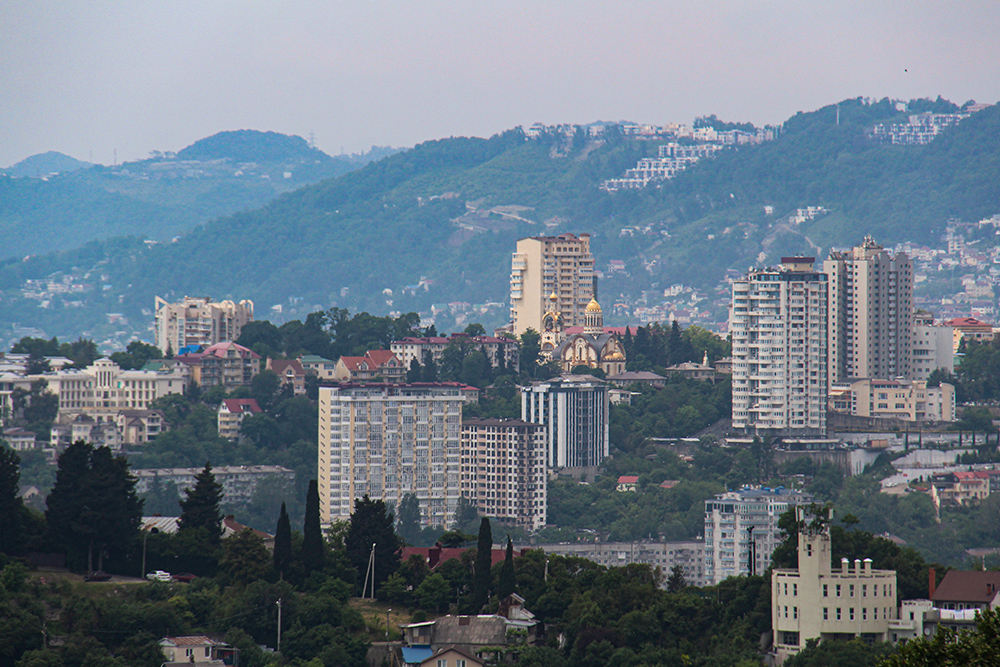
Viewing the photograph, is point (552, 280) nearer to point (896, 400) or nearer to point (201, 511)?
point (896, 400)

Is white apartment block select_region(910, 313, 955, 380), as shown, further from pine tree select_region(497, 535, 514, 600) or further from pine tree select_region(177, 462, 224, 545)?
pine tree select_region(497, 535, 514, 600)

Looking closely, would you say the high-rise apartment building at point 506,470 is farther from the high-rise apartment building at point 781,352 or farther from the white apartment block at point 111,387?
the white apartment block at point 111,387

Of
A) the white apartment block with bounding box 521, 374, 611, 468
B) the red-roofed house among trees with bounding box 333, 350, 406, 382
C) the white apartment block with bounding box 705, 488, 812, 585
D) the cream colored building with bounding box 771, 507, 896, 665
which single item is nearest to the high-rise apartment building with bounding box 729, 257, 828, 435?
the white apartment block with bounding box 521, 374, 611, 468

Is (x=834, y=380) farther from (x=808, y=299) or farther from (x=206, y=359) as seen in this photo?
(x=206, y=359)

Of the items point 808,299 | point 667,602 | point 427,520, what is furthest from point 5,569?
point 808,299

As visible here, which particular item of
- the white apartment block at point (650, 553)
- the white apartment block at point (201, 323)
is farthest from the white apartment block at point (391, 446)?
the white apartment block at point (201, 323)

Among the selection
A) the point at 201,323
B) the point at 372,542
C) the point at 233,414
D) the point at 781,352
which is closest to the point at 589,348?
the point at 781,352
